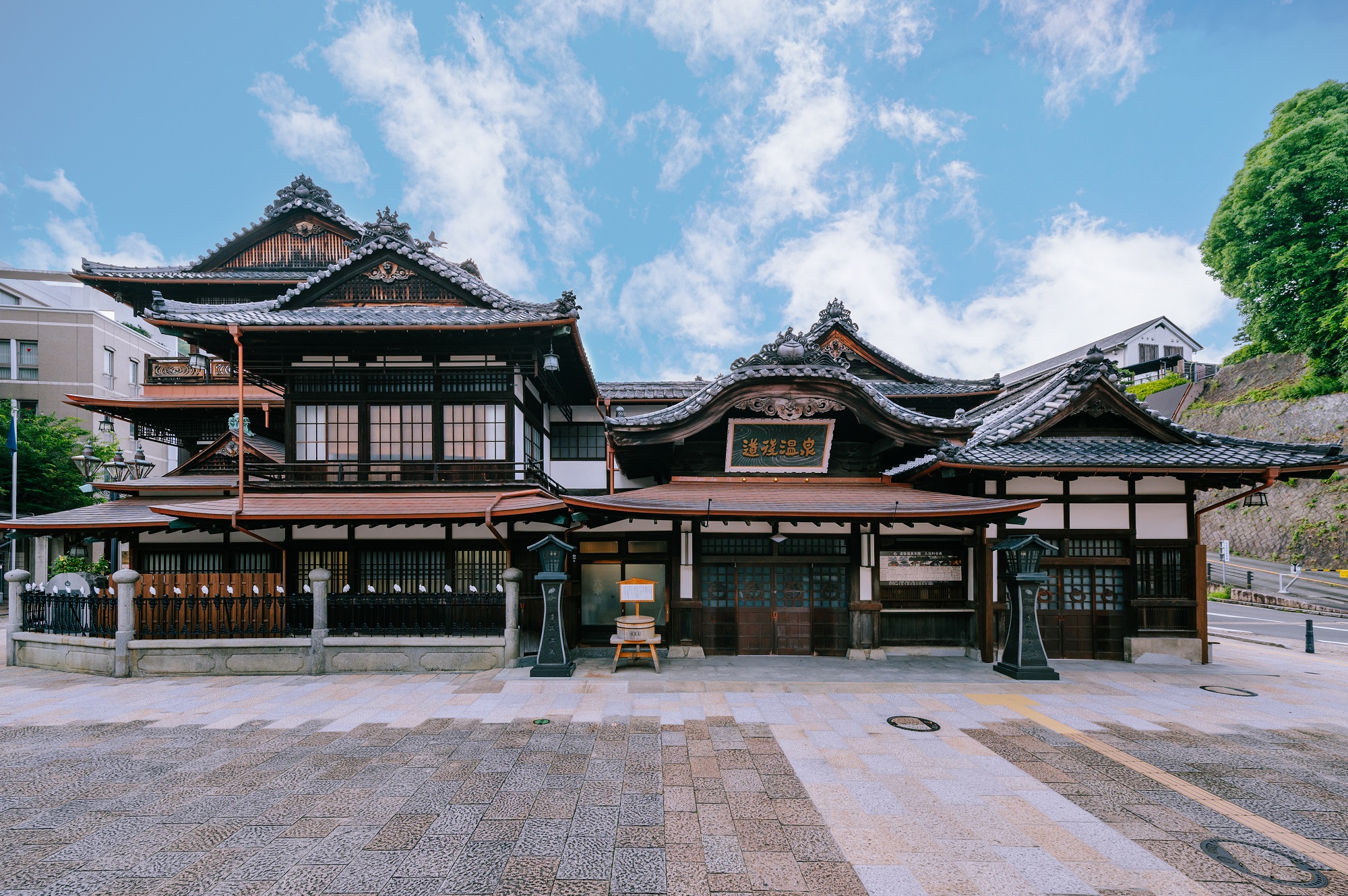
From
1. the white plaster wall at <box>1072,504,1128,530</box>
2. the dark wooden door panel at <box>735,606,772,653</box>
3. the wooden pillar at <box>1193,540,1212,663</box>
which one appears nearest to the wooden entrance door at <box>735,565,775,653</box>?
the dark wooden door panel at <box>735,606,772,653</box>

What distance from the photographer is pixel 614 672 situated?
38.4 feet

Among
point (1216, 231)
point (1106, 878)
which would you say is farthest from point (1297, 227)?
point (1106, 878)

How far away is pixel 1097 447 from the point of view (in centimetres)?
1309

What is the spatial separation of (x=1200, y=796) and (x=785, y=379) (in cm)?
947

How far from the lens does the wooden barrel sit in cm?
1177

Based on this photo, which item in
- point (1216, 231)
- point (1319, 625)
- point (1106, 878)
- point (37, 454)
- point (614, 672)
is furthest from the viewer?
point (1216, 231)

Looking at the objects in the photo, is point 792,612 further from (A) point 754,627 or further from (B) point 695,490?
(B) point 695,490

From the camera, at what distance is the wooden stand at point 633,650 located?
1161cm

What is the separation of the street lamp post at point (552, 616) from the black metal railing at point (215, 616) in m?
5.66

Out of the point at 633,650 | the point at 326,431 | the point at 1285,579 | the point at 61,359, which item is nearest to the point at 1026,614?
the point at 633,650

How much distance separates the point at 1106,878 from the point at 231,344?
65.7 feet

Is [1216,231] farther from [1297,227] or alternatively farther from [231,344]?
[231,344]

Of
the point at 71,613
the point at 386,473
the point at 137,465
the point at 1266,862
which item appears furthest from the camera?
the point at 137,465

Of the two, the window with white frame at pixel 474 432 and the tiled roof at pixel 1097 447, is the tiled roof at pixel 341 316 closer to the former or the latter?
the window with white frame at pixel 474 432
